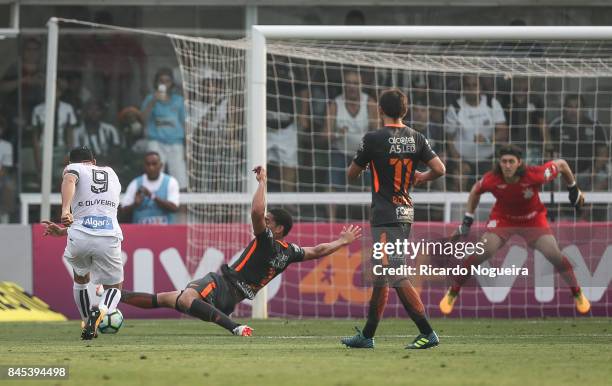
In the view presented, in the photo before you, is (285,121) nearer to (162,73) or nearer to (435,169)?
(162,73)

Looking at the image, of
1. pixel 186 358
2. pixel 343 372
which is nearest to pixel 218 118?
pixel 186 358

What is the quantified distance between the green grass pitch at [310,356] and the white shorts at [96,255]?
1.92ft

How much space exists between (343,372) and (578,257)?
9.29 meters

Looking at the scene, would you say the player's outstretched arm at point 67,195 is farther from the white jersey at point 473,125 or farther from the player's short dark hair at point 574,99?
the player's short dark hair at point 574,99

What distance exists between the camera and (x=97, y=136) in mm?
19391

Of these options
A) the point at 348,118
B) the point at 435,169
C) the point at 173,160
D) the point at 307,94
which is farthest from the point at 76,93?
the point at 435,169

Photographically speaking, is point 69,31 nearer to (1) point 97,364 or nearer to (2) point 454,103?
(2) point 454,103

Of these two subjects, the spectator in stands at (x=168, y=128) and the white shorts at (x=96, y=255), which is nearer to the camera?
the white shorts at (x=96, y=255)

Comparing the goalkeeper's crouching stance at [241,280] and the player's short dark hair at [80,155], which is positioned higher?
the player's short dark hair at [80,155]

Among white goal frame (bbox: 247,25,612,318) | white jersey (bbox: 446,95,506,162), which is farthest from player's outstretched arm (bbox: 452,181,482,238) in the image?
white jersey (bbox: 446,95,506,162)

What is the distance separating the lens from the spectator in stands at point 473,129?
18312mm

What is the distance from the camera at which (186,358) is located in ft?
30.1

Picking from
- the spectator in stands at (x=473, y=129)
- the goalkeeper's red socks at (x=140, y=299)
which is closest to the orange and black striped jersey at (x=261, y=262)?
the goalkeeper's red socks at (x=140, y=299)

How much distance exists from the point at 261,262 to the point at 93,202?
1.66 metres
